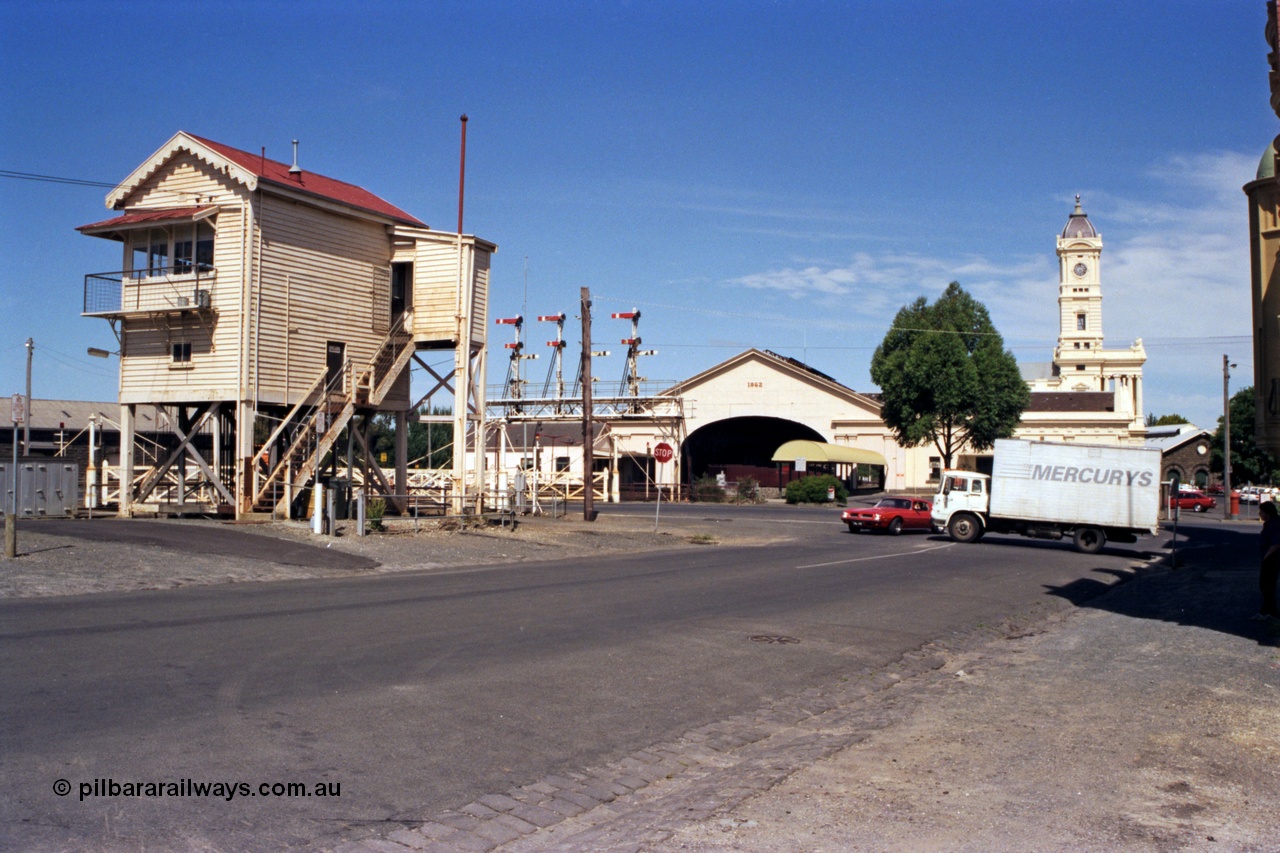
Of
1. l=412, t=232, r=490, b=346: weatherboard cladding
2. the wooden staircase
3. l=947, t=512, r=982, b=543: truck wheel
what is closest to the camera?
the wooden staircase

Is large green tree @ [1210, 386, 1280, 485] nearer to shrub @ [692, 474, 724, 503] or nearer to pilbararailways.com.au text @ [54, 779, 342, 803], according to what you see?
shrub @ [692, 474, 724, 503]

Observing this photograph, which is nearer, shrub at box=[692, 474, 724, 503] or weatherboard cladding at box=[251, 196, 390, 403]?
weatherboard cladding at box=[251, 196, 390, 403]

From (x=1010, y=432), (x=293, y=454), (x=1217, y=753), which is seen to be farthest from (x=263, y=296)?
(x=1010, y=432)

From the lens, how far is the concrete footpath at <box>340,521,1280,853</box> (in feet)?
18.5

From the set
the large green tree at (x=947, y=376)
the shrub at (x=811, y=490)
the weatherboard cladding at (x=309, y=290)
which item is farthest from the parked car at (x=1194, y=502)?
the weatherboard cladding at (x=309, y=290)

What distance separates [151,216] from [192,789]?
2599cm

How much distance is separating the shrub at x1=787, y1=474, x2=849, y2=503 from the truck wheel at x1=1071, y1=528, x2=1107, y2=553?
99.6 ft

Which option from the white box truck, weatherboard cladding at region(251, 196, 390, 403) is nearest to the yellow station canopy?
the white box truck

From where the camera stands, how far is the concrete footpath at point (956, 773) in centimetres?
565

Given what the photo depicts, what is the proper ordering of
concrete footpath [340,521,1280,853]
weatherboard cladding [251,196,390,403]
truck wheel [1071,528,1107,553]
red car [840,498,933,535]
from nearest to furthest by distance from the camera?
concrete footpath [340,521,1280,853]
weatherboard cladding [251,196,390,403]
truck wheel [1071,528,1107,553]
red car [840,498,933,535]

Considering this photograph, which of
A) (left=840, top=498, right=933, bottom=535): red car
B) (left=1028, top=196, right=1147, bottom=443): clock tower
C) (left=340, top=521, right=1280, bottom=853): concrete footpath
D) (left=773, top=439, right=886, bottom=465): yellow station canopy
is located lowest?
(left=340, top=521, right=1280, bottom=853): concrete footpath

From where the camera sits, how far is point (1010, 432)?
63.4 metres

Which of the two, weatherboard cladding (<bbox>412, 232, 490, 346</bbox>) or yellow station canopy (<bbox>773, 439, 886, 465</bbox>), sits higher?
weatherboard cladding (<bbox>412, 232, 490, 346</bbox>)

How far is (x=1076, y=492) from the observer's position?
3069 centimetres
